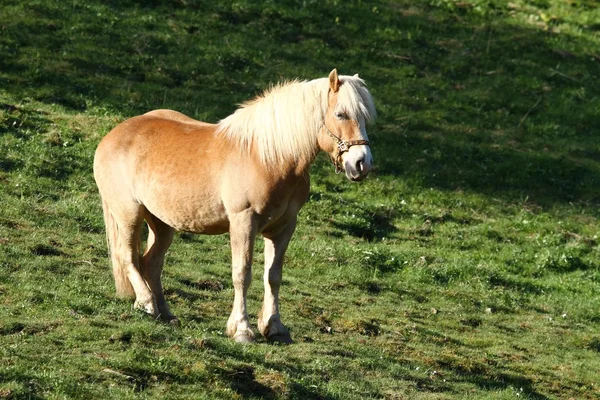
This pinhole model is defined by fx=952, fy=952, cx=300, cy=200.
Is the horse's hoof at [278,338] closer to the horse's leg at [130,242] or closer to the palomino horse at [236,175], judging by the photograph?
the palomino horse at [236,175]

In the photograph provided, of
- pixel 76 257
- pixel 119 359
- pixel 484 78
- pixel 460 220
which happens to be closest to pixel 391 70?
pixel 484 78

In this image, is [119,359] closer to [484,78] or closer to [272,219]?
[272,219]

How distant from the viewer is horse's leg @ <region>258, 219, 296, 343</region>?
994 cm

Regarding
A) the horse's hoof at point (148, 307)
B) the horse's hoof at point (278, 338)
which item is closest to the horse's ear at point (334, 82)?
the horse's hoof at point (278, 338)

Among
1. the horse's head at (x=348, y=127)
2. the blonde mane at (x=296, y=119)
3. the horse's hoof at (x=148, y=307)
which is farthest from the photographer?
the horse's hoof at (x=148, y=307)

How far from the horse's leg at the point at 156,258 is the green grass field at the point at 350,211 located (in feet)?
1.39

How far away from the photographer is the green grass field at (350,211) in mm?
9086

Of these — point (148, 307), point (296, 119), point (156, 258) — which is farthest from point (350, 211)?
point (296, 119)

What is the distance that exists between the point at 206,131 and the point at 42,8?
12.6 m

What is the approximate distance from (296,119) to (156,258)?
238 centimetres

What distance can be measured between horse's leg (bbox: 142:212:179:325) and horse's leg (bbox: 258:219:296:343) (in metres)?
1.07

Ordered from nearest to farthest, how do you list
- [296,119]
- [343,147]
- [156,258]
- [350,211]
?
[343,147] → [296,119] → [156,258] → [350,211]

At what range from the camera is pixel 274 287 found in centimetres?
999

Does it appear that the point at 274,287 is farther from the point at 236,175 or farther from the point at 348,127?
the point at 348,127
